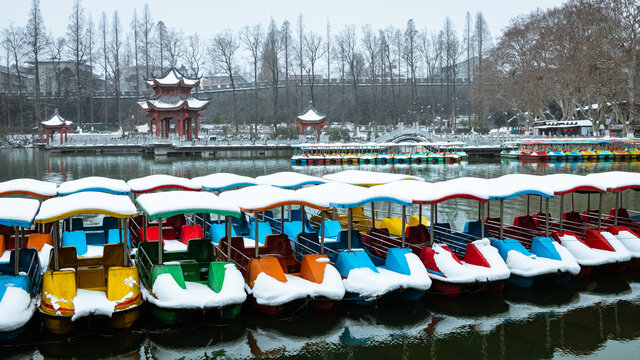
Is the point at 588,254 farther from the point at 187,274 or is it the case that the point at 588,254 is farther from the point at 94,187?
the point at 94,187

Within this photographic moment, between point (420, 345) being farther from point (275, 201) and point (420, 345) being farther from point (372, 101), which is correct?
point (372, 101)

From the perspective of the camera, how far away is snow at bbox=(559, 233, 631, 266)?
10930 mm

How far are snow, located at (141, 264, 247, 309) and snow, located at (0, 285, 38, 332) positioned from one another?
1616 millimetres

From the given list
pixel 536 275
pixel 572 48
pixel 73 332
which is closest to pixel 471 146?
pixel 572 48

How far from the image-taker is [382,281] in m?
9.23

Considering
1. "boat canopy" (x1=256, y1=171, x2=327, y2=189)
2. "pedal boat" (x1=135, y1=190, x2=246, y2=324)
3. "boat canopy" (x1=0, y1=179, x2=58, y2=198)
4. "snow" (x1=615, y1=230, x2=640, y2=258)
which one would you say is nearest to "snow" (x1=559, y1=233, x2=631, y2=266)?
"snow" (x1=615, y1=230, x2=640, y2=258)

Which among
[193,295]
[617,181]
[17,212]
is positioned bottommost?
[193,295]

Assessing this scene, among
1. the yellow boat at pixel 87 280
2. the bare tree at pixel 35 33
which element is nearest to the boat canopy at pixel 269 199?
the yellow boat at pixel 87 280

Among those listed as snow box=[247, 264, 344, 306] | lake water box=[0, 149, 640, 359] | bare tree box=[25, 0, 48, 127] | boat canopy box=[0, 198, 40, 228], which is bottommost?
lake water box=[0, 149, 640, 359]

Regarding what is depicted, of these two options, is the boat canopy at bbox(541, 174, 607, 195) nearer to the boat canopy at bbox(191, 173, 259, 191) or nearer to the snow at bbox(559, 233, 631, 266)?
the snow at bbox(559, 233, 631, 266)

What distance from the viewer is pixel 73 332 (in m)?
8.32

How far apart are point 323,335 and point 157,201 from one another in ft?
11.8

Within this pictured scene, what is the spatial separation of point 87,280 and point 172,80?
49562 millimetres

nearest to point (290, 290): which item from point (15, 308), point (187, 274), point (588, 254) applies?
point (187, 274)
